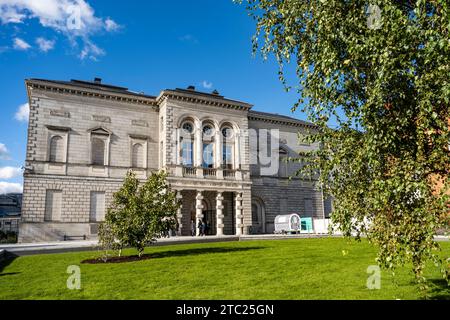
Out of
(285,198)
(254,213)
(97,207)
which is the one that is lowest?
(254,213)

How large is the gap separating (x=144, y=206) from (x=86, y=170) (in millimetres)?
18027

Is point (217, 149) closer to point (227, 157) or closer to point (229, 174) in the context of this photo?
point (227, 157)

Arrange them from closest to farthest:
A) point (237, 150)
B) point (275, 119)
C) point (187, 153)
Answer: point (187, 153), point (237, 150), point (275, 119)

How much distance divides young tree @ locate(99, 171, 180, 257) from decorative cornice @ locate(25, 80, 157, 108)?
19.2 meters

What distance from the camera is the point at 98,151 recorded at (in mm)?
33188

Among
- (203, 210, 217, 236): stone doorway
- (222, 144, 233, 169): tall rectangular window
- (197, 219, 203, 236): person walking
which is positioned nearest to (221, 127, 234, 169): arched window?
(222, 144, 233, 169): tall rectangular window

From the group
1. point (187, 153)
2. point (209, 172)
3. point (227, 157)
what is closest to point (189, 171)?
point (187, 153)

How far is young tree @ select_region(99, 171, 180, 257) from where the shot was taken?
15820 mm

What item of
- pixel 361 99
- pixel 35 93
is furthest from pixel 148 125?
pixel 361 99

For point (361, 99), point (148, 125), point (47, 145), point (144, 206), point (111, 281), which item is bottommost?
point (111, 281)

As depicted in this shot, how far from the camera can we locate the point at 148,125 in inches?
1415

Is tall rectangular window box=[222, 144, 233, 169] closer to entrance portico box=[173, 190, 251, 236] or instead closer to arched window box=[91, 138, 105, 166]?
entrance portico box=[173, 190, 251, 236]

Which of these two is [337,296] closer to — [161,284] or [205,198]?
[161,284]

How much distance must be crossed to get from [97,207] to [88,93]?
1023 cm
